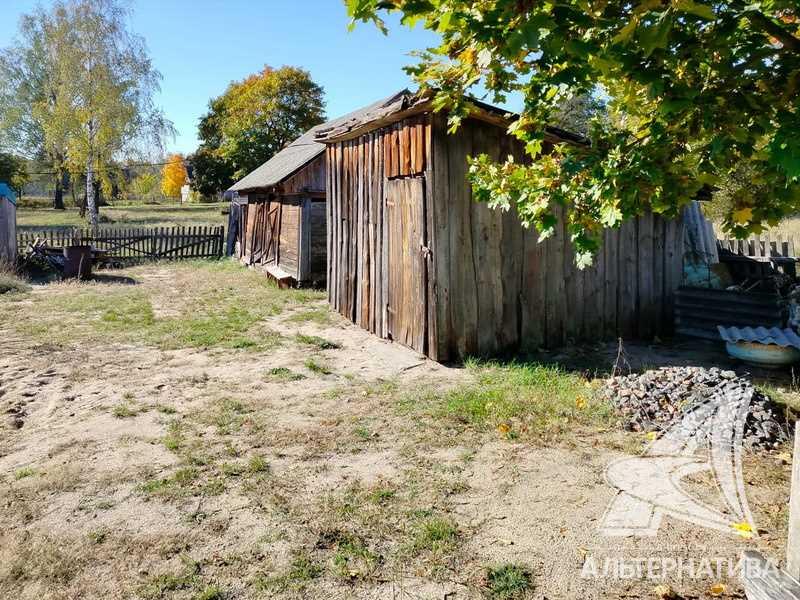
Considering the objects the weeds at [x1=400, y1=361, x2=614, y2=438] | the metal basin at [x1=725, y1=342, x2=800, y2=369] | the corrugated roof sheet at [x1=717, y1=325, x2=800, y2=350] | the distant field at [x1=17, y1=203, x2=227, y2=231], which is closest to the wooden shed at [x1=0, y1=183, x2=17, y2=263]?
the distant field at [x1=17, y1=203, x2=227, y2=231]

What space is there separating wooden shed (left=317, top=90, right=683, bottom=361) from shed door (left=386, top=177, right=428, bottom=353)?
15 mm

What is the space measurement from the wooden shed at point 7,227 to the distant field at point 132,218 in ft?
45.6

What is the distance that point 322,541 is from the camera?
3381mm

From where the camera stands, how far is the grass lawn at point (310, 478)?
10.1 feet

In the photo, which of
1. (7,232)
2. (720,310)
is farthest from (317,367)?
(7,232)

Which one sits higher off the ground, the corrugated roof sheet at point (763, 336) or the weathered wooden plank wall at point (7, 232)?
the weathered wooden plank wall at point (7, 232)

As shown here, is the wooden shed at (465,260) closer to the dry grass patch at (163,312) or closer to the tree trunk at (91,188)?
the dry grass patch at (163,312)

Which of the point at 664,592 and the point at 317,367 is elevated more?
the point at 317,367

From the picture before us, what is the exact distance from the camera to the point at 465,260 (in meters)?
7.44

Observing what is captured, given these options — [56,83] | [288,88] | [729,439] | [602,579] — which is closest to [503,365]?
[729,439]

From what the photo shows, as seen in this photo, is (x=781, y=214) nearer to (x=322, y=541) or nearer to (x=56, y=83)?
(x=322, y=541)

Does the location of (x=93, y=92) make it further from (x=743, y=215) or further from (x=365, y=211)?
(x=743, y=215)

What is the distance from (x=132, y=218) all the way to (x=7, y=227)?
21.2 metres
